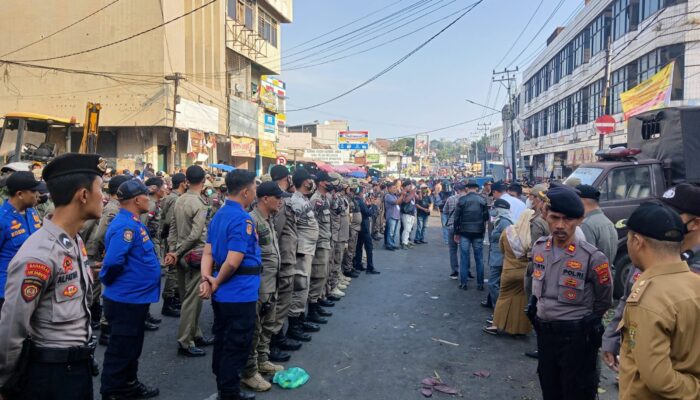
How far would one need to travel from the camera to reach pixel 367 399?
13.7 feet

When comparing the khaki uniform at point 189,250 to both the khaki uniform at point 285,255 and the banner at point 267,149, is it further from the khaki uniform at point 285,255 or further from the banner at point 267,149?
the banner at point 267,149

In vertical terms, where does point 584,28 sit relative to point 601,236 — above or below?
above

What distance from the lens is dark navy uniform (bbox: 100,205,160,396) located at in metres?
3.85

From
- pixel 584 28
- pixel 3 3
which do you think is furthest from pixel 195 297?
pixel 584 28

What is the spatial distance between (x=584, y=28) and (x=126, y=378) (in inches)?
1333

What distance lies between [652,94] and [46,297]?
16402mm

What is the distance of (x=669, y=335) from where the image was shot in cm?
193

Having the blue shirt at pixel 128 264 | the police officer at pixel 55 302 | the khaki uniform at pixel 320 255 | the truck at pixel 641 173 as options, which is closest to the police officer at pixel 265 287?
the blue shirt at pixel 128 264

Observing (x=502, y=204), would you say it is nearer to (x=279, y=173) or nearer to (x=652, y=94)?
(x=279, y=173)

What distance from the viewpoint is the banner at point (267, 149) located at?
97.5 feet

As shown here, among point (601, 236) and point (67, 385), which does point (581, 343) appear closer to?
point (601, 236)

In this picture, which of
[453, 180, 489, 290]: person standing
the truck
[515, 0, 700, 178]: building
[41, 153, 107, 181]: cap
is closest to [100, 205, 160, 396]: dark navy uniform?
[41, 153, 107, 181]: cap

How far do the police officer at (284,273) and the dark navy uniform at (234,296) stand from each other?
1033 millimetres

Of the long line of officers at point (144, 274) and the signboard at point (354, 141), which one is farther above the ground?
the signboard at point (354, 141)
